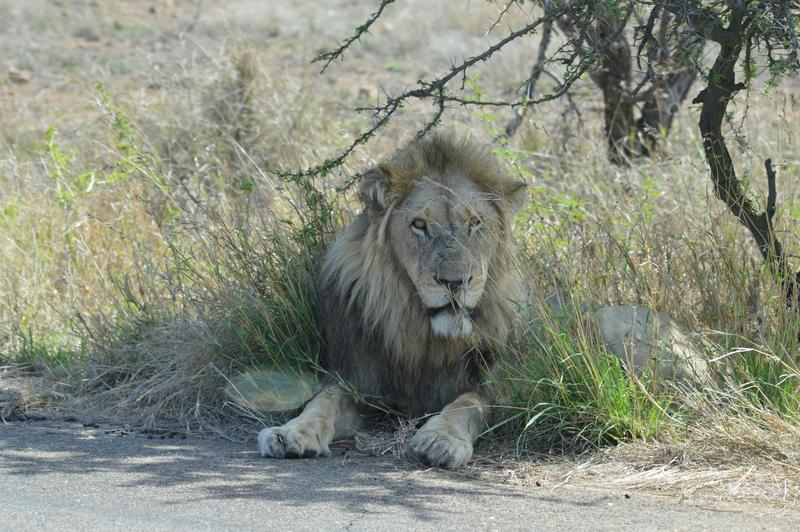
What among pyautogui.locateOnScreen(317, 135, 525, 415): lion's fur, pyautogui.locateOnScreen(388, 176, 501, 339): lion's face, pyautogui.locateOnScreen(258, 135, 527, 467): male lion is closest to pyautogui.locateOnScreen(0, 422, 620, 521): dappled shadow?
pyautogui.locateOnScreen(258, 135, 527, 467): male lion

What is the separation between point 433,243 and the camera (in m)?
4.95

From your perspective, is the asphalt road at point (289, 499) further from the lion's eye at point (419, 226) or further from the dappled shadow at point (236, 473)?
the lion's eye at point (419, 226)

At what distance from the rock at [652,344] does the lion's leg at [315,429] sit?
125 centimetres

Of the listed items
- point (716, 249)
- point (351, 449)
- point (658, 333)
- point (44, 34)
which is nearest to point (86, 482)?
point (351, 449)

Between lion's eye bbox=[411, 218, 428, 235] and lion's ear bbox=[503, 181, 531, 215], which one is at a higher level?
lion's ear bbox=[503, 181, 531, 215]

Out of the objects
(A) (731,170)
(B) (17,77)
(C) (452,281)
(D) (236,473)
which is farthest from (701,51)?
(B) (17,77)

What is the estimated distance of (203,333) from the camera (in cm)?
608

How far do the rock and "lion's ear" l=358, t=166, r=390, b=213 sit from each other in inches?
44.3

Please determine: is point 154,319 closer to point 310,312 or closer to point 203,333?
point 203,333

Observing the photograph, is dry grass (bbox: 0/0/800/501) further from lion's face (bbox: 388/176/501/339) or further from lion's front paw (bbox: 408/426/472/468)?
lion's face (bbox: 388/176/501/339)

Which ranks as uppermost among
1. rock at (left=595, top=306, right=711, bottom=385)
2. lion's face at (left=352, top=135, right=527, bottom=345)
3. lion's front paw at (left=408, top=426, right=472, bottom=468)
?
lion's face at (left=352, top=135, right=527, bottom=345)

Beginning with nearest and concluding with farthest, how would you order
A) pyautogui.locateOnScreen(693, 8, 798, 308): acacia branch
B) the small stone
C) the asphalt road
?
the asphalt road
pyautogui.locateOnScreen(693, 8, 798, 308): acacia branch
the small stone

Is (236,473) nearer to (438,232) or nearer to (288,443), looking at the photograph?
(288,443)

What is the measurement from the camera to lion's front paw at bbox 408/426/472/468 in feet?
15.2
